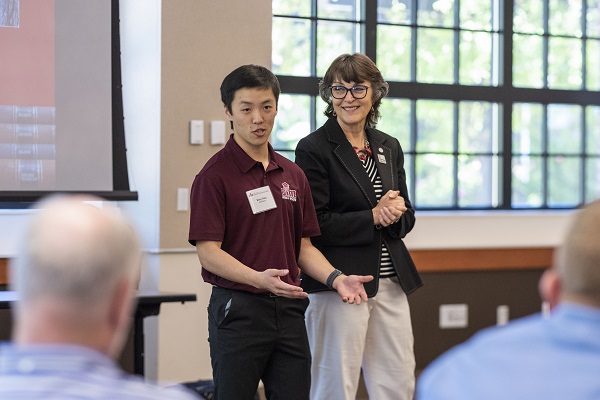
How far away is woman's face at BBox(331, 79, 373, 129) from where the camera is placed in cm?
306

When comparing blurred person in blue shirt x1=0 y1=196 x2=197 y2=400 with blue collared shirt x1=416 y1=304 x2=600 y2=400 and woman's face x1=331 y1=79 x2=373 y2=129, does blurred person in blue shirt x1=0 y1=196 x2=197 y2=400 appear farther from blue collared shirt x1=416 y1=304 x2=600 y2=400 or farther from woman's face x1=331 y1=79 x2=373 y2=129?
woman's face x1=331 y1=79 x2=373 y2=129

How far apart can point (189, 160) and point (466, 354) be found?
3436mm

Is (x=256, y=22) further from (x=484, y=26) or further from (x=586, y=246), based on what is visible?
(x=586, y=246)

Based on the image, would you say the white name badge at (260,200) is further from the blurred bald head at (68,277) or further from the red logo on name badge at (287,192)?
the blurred bald head at (68,277)

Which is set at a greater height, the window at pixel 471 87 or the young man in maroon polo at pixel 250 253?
the window at pixel 471 87

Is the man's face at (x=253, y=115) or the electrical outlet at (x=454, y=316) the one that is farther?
the electrical outlet at (x=454, y=316)

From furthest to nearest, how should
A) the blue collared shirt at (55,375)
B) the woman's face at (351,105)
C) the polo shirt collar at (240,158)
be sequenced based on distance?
1. the woman's face at (351,105)
2. the polo shirt collar at (240,158)
3. the blue collared shirt at (55,375)

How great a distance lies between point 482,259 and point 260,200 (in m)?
3.00

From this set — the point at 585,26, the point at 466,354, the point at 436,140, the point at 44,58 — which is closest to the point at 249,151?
the point at 466,354

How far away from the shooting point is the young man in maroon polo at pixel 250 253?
253cm

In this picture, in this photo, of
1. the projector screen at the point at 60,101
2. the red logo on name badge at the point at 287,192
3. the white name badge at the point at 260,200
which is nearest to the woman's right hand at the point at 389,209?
the red logo on name badge at the point at 287,192

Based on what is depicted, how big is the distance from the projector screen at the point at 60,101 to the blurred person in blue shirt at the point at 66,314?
3.32 metres

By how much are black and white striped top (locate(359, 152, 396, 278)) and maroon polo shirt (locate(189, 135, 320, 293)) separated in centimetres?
47

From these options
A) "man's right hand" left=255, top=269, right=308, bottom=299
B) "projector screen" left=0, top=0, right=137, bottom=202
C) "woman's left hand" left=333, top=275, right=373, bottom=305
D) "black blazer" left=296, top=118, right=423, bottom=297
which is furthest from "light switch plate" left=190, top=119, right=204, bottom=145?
"man's right hand" left=255, top=269, right=308, bottom=299
